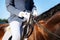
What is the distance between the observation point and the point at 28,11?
5195 mm

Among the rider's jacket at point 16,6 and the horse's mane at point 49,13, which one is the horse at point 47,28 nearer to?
the horse's mane at point 49,13

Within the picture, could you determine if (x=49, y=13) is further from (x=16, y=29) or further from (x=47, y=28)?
(x=16, y=29)

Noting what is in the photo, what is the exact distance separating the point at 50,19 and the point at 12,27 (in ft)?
2.53

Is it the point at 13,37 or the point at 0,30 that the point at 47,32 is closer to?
the point at 13,37

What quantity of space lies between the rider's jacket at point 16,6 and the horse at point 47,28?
0.39 metres

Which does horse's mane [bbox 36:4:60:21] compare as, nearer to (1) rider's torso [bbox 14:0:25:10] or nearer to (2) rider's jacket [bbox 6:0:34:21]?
(2) rider's jacket [bbox 6:0:34:21]

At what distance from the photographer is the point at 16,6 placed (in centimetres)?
512

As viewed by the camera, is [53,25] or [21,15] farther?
[53,25]

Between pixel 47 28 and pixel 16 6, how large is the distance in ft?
2.45

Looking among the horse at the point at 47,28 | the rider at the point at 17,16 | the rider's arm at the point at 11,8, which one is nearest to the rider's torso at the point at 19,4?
the rider at the point at 17,16

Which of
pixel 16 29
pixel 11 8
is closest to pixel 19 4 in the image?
pixel 11 8

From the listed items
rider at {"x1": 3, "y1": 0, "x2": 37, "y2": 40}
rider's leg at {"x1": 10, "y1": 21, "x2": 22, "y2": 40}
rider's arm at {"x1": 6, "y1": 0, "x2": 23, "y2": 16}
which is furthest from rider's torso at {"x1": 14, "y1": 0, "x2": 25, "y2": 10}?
rider's leg at {"x1": 10, "y1": 21, "x2": 22, "y2": 40}

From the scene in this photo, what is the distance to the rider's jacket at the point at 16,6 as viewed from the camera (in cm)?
498

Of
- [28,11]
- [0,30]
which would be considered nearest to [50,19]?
[28,11]
